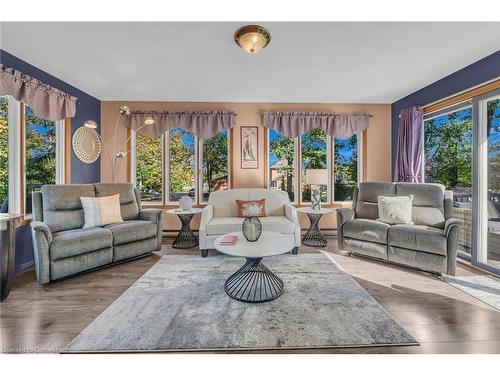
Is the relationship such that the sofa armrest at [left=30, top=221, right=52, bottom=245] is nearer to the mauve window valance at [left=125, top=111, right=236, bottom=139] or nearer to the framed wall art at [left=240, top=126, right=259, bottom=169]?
the mauve window valance at [left=125, top=111, right=236, bottom=139]

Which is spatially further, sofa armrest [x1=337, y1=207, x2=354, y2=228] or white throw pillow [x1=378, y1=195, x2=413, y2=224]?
sofa armrest [x1=337, y1=207, x2=354, y2=228]

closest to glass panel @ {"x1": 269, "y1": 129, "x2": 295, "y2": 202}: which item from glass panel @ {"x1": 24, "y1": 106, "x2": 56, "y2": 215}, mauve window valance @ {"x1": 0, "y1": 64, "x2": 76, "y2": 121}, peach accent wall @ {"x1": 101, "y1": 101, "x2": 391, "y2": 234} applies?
peach accent wall @ {"x1": 101, "y1": 101, "x2": 391, "y2": 234}

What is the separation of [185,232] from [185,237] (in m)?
0.09

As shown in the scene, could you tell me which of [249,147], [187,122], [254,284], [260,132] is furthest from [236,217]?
[187,122]

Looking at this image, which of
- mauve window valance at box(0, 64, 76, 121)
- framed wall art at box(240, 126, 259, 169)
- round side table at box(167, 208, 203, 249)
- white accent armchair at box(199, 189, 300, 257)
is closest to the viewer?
mauve window valance at box(0, 64, 76, 121)

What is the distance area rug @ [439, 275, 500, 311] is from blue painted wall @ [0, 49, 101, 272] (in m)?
4.63

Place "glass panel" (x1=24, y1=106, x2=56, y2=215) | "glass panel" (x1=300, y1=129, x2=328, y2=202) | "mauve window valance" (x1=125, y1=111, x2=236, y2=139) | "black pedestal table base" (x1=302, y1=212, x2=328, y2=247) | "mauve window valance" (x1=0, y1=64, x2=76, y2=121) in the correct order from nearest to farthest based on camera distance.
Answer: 1. "mauve window valance" (x1=0, y1=64, x2=76, y2=121)
2. "glass panel" (x1=24, y1=106, x2=56, y2=215)
3. "black pedestal table base" (x1=302, y1=212, x2=328, y2=247)
4. "mauve window valance" (x1=125, y1=111, x2=236, y2=139)
5. "glass panel" (x1=300, y1=129, x2=328, y2=202)

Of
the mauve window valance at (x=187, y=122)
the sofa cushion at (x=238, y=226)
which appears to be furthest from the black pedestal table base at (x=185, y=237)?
the mauve window valance at (x=187, y=122)

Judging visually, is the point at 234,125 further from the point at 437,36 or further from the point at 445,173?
the point at 445,173

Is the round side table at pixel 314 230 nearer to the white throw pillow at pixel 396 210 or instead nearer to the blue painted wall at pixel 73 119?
the white throw pillow at pixel 396 210

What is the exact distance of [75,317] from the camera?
177cm

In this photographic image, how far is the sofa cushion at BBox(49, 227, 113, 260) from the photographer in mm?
2320

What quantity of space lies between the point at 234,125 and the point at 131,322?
324 cm
